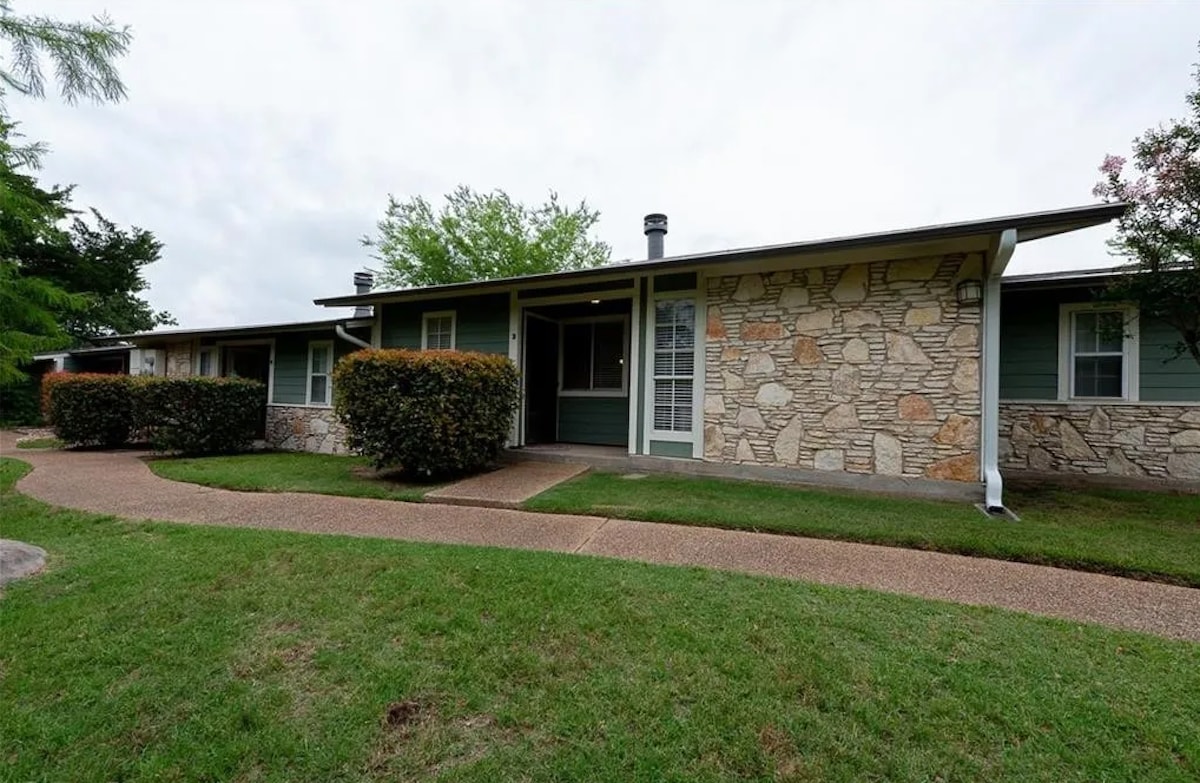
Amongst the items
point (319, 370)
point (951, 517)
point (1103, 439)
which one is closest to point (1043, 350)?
point (1103, 439)

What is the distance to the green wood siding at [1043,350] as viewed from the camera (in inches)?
250

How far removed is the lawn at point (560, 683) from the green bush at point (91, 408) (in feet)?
31.6

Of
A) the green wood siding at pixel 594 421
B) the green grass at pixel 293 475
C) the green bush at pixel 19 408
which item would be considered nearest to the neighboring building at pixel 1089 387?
the green wood siding at pixel 594 421

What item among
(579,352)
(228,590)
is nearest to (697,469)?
(579,352)

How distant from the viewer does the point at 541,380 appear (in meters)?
8.79

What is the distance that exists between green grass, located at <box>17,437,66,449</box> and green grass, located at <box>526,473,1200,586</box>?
12.2 m

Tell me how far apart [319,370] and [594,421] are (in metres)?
6.03

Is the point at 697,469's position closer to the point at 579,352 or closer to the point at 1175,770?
the point at 579,352

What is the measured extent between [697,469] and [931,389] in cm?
276

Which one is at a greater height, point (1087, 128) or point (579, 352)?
point (1087, 128)

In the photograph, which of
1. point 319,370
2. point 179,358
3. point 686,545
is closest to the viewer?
point 686,545

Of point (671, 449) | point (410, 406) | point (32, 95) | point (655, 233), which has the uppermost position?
point (655, 233)

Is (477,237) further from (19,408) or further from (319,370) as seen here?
(19,408)

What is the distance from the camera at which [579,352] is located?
8.91m
